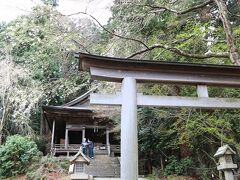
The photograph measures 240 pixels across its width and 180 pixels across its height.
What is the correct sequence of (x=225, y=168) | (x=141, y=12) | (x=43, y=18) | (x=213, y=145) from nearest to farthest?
(x=225, y=168), (x=43, y=18), (x=141, y=12), (x=213, y=145)

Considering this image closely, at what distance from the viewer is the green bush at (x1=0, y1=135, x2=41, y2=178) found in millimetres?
14766

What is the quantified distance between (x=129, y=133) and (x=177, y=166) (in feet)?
31.9

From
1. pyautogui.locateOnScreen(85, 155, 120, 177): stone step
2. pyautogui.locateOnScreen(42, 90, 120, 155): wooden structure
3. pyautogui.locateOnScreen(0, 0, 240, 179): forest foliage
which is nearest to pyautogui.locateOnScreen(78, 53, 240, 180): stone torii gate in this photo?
pyautogui.locateOnScreen(0, 0, 240, 179): forest foliage

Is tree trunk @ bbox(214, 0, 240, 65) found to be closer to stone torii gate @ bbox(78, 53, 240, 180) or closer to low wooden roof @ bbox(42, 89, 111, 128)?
stone torii gate @ bbox(78, 53, 240, 180)

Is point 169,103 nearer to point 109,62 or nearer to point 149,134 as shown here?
point 109,62

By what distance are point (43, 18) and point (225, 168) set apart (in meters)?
6.49

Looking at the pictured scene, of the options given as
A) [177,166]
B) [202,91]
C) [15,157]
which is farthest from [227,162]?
[15,157]

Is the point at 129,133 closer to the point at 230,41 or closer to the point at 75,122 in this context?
the point at 230,41

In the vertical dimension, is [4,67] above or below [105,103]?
above

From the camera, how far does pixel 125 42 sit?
9.79m

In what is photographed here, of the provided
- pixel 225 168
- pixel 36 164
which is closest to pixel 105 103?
pixel 225 168

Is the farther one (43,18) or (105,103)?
(43,18)

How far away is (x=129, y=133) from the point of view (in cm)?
487

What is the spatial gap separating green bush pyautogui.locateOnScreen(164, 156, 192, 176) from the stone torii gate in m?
8.75
